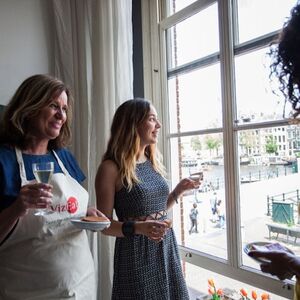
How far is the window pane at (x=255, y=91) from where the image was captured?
4.87 ft

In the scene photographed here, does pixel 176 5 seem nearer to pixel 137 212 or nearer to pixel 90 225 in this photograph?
pixel 137 212

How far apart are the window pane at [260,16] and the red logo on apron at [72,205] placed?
112cm

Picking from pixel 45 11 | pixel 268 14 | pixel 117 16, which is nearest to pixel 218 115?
pixel 268 14

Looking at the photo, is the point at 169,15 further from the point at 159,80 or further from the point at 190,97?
the point at 190,97

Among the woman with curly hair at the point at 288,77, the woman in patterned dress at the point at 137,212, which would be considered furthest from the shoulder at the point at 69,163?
the woman with curly hair at the point at 288,77

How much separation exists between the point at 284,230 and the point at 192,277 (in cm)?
74

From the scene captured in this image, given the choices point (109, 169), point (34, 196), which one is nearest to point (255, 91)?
point (109, 169)

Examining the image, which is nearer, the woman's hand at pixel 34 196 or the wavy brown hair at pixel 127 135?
the woman's hand at pixel 34 196

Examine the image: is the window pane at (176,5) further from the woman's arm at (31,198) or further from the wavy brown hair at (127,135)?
the woman's arm at (31,198)

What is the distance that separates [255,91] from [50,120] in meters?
0.96

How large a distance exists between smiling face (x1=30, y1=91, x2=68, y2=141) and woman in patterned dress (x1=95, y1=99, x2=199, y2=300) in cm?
27

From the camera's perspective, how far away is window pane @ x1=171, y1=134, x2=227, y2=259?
1.75 meters

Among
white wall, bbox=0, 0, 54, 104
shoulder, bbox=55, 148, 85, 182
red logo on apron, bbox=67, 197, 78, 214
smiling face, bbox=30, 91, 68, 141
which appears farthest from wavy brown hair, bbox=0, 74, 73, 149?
white wall, bbox=0, 0, 54, 104

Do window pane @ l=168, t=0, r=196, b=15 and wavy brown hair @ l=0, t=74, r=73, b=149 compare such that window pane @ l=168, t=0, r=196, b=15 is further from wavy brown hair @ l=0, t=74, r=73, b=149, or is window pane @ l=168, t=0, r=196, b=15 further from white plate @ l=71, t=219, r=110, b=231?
white plate @ l=71, t=219, r=110, b=231
